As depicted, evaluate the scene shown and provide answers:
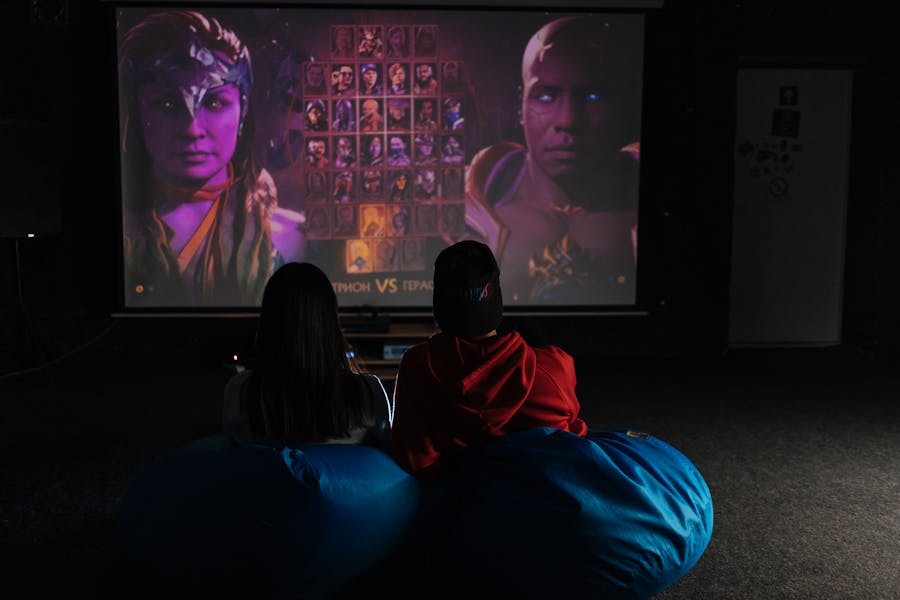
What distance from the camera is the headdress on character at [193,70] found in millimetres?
4906

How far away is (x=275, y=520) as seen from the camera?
6.43 ft

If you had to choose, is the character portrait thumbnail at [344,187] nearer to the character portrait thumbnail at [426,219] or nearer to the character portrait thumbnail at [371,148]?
the character portrait thumbnail at [371,148]

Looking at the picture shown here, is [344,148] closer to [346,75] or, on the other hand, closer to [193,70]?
[346,75]

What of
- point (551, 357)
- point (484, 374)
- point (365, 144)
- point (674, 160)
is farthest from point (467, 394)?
point (674, 160)

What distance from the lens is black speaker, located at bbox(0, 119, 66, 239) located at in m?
4.70

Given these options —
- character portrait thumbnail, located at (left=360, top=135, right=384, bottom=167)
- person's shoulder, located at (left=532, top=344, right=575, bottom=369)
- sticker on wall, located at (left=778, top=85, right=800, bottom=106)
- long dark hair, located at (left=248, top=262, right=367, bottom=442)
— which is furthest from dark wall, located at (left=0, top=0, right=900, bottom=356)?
long dark hair, located at (left=248, top=262, right=367, bottom=442)

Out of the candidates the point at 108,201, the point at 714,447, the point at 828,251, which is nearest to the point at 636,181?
the point at 828,251

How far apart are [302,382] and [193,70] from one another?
132 inches

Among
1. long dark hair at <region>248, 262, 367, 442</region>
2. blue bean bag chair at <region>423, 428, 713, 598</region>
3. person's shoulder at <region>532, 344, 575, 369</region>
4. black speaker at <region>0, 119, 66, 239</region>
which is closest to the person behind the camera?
blue bean bag chair at <region>423, 428, 713, 598</region>

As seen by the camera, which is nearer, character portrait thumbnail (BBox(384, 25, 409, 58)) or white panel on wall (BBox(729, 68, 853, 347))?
character portrait thumbnail (BBox(384, 25, 409, 58))

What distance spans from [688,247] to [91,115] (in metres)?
3.63

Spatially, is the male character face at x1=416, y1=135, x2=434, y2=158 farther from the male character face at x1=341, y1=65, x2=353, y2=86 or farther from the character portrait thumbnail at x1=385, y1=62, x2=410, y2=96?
the male character face at x1=341, y1=65, x2=353, y2=86

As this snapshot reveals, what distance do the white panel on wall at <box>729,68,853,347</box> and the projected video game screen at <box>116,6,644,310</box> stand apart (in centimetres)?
97

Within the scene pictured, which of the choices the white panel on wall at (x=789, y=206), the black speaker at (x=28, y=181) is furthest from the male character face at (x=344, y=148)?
the white panel on wall at (x=789, y=206)
